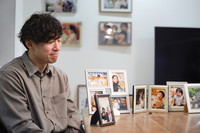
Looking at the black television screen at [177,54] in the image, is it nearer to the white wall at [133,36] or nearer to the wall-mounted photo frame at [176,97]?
the white wall at [133,36]

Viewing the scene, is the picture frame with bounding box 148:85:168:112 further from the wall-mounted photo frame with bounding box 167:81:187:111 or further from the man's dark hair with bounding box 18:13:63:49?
the man's dark hair with bounding box 18:13:63:49

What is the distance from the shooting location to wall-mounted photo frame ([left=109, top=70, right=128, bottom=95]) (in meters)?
1.89

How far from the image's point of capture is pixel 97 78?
1.87 metres

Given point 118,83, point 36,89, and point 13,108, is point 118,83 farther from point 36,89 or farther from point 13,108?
point 13,108

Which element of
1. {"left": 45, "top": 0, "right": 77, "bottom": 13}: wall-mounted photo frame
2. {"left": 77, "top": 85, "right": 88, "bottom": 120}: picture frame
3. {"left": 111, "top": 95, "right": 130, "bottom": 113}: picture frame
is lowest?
{"left": 77, "top": 85, "right": 88, "bottom": 120}: picture frame

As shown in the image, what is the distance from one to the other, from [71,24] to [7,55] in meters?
1.07

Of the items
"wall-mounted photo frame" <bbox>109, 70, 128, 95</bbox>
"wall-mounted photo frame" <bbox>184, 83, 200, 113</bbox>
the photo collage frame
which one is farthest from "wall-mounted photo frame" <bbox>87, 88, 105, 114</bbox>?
"wall-mounted photo frame" <bbox>184, 83, 200, 113</bbox>

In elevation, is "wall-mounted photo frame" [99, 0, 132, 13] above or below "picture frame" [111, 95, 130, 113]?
above

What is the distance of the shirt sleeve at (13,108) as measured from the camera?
4.11 ft

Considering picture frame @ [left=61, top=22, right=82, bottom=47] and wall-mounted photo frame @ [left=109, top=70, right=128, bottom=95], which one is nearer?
wall-mounted photo frame @ [left=109, top=70, right=128, bottom=95]

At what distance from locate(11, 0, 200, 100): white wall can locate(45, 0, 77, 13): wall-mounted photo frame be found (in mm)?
68

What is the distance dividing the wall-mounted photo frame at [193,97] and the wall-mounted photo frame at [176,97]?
0.09 m

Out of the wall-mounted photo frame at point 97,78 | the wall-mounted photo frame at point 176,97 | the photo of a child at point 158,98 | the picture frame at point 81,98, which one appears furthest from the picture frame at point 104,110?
the picture frame at point 81,98

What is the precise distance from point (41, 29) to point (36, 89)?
0.37 meters
